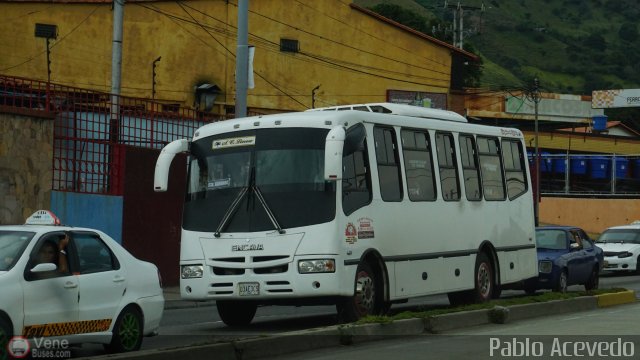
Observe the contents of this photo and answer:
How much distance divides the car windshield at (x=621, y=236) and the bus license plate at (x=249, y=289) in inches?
954

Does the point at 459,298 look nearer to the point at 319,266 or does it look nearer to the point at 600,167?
the point at 319,266

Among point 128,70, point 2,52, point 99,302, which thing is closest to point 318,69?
point 128,70

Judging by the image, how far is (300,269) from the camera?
14.9 metres

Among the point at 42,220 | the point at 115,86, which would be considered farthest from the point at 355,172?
the point at 115,86

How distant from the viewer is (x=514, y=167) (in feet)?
69.9

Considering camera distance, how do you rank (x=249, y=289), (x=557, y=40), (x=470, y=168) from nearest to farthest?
(x=249, y=289), (x=470, y=168), (x=557, y=40)

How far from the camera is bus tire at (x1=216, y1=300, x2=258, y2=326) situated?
16703 mm

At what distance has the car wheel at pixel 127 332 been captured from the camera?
1199cm

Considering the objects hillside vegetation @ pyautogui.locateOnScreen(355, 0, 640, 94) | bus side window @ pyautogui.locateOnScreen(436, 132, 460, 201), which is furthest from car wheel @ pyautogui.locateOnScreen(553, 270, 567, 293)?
hillside vegetation @ pyautogui.locateOnScreen(355, 0, 640, 94)

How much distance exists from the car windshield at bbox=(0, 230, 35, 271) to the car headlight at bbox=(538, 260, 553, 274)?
1490 centimetres

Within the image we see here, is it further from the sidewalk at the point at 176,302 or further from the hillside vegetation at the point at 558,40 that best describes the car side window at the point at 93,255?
the hillside vegetation at the point at 558,40

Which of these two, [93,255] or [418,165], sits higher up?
[418,165]

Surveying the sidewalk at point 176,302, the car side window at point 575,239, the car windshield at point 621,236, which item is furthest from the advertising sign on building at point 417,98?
the sidewalk at point 176,302

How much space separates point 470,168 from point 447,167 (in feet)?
3.13
